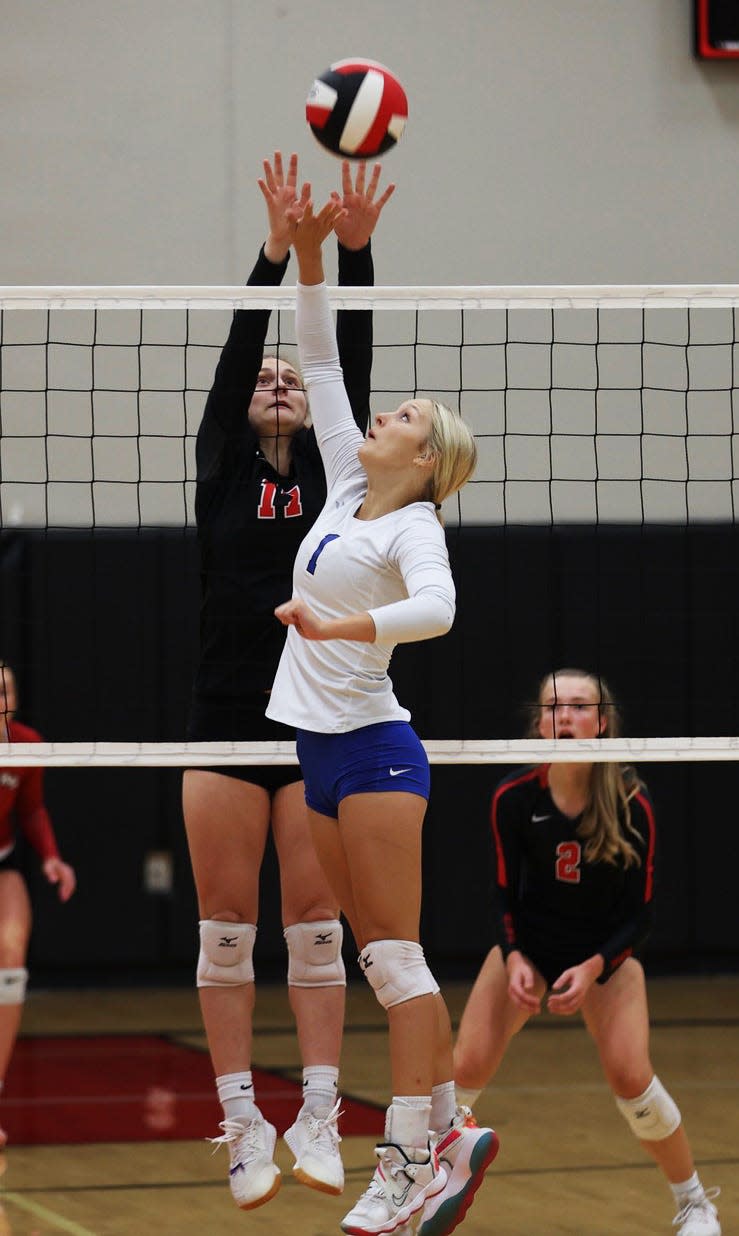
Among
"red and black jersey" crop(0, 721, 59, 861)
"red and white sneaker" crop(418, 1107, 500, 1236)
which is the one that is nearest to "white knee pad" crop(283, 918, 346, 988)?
"red and white sneaker" crop(418, 1107, 500, 1236)

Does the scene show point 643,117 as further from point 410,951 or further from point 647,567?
point 410,951

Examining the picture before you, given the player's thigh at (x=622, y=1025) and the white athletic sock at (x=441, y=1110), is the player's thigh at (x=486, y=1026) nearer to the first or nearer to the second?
the player's thigh at (x=622, y=1025)

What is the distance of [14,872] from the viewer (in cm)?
664

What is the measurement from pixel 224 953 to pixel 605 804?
148 cm

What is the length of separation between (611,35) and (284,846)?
701 centimetres

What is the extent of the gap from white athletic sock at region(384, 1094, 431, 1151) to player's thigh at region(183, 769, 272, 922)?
0.72 m

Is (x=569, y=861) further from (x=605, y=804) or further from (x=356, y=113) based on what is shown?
(x=356, y=113)

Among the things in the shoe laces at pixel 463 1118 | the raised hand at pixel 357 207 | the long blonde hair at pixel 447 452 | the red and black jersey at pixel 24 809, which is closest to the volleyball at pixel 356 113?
the raised hand at pixel 357 207

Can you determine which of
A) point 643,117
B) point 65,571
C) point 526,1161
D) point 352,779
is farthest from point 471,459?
point 643,117

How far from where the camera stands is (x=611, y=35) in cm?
1009

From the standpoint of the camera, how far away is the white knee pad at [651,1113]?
202 inches

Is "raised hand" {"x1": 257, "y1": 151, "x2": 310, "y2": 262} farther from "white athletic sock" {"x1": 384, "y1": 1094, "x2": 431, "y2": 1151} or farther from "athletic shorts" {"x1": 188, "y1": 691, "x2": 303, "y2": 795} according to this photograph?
"white athletic sock" {"x1": 384, "y1": 1094, "x2": 431, "y2": 1151}

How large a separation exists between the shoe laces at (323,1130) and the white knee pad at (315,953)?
33cm

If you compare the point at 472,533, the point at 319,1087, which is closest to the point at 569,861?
the point at 319,1087
